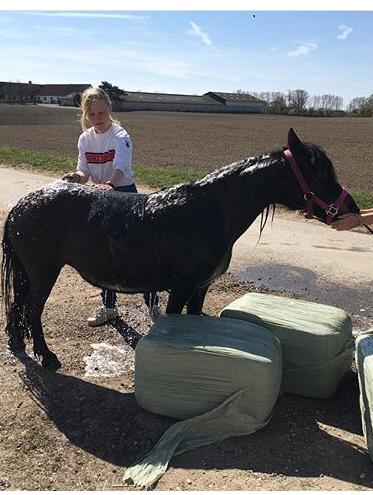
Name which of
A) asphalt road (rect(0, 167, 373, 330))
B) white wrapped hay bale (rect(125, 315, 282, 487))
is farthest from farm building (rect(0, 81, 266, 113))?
white wrapped hay bale (rect(125, 315, 282, 487))

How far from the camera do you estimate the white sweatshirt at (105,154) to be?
4734 millimetres

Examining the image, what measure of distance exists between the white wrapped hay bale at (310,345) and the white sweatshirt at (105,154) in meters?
1.73

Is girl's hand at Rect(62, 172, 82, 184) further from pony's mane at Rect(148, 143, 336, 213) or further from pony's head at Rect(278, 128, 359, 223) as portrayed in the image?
pony's head at Rect(278, 128, 359, 223)

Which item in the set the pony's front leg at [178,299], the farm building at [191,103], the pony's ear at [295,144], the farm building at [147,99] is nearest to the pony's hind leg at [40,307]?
the pony's front leg at [178,299]

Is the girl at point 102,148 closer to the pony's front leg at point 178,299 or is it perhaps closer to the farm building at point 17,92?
the pony's front leg at point 178,299

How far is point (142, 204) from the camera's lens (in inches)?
155

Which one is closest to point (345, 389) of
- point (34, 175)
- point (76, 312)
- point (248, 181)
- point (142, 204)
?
point (248, 181)

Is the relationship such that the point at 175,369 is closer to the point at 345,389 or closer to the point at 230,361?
the point at 230,361

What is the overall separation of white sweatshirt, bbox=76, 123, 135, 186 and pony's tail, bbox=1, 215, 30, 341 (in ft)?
3.35

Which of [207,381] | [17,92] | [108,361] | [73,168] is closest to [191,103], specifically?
[17,92]

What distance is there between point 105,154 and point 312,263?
3963 mm

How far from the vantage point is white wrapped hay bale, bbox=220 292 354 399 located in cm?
390

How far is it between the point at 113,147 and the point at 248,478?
10.3 ft

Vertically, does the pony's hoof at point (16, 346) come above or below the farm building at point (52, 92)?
below
